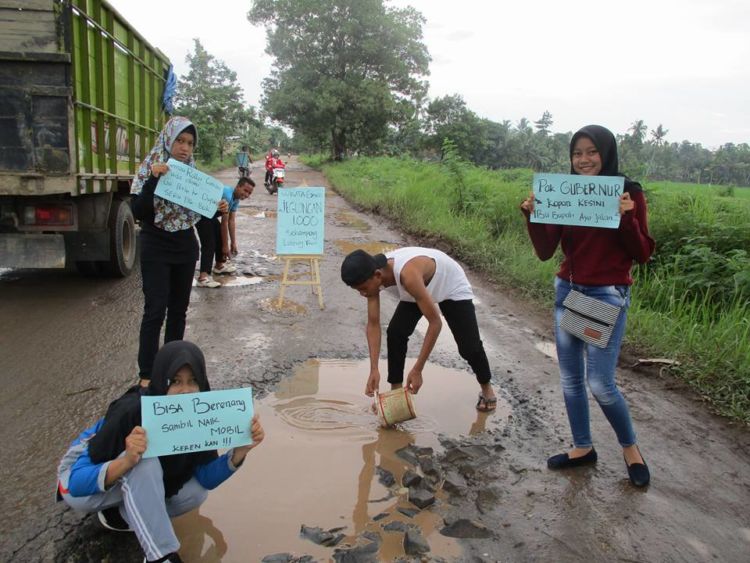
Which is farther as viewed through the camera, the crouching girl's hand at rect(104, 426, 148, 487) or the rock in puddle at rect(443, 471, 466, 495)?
the rock in puddle at rect(443, 471, 466, 495)

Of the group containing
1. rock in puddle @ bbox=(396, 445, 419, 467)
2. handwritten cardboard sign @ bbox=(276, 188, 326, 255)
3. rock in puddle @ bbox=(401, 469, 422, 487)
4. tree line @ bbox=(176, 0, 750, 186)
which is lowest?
rock in puddle @ bbox=(396, 445, 419, 467)

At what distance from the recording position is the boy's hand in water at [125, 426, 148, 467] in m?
2.06

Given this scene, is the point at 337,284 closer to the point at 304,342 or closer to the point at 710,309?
the point at 304,342

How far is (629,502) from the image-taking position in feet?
9.50

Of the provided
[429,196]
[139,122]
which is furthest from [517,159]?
[139,122]

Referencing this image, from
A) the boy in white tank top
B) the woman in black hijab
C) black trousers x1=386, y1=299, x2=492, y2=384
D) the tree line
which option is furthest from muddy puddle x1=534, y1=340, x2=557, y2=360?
the tree line

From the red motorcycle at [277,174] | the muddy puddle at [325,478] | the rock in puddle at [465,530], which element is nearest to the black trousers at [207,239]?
the muddy puddle at [325,478]

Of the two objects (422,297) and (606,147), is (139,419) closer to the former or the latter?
(422,297)

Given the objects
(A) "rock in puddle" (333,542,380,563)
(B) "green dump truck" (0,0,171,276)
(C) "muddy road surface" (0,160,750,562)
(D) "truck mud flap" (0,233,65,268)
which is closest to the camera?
(A) "rock in puddle" (333,542,380,563)

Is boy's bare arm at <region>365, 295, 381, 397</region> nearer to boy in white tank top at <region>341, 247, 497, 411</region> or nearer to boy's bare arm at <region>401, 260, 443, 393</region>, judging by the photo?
boy in white tank top at <region>341, 247, 497, 411</region>

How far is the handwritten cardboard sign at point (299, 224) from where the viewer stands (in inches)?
254

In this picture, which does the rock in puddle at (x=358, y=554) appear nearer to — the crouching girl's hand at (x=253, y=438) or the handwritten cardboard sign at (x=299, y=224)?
the crouching girl's hand at (x=253, y=438)

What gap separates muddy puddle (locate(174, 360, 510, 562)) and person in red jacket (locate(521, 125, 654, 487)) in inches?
30.5

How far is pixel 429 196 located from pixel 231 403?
11.2 meters
